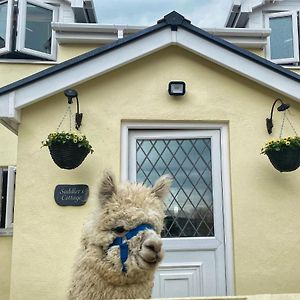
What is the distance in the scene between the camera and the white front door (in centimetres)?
531

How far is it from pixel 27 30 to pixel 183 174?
5.75 metres

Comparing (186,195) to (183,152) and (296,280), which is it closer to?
(183,152)

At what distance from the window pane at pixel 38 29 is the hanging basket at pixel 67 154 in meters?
5.00

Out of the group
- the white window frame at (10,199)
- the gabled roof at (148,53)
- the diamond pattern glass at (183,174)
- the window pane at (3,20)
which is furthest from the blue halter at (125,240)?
the window pane at (3,20)

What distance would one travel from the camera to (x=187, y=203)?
5.62m

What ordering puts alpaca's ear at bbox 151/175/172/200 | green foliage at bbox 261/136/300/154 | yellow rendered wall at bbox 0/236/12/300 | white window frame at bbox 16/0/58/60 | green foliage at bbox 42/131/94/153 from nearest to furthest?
alpaca's ear at bbox 151/175/172/200
green foliage at bbox 42/131/94/153
green foliage at bbox 261/136/300/154
yellow rendered wall at bbox 0/236/12/300
white window frame at bbox 16/0/58/60

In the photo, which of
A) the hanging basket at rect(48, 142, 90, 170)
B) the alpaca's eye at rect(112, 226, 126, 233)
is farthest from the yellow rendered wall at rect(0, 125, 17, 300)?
the alpaca's eye at rect(112, 226, 126, 233)

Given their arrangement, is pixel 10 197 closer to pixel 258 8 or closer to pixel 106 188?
pixel 106 188

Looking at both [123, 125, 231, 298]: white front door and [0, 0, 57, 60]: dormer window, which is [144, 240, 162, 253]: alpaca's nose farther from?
[0, 0, 57, 60]: dormer window

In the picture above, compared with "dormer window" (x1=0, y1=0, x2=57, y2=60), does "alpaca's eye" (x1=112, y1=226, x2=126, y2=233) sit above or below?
below

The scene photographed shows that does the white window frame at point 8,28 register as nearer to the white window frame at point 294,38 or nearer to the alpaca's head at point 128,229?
the white window frame at point 294,38

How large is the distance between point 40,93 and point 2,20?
5196 mm

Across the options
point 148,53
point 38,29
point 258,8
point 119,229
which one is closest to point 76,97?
point 148,53

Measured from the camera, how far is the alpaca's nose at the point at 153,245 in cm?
316
